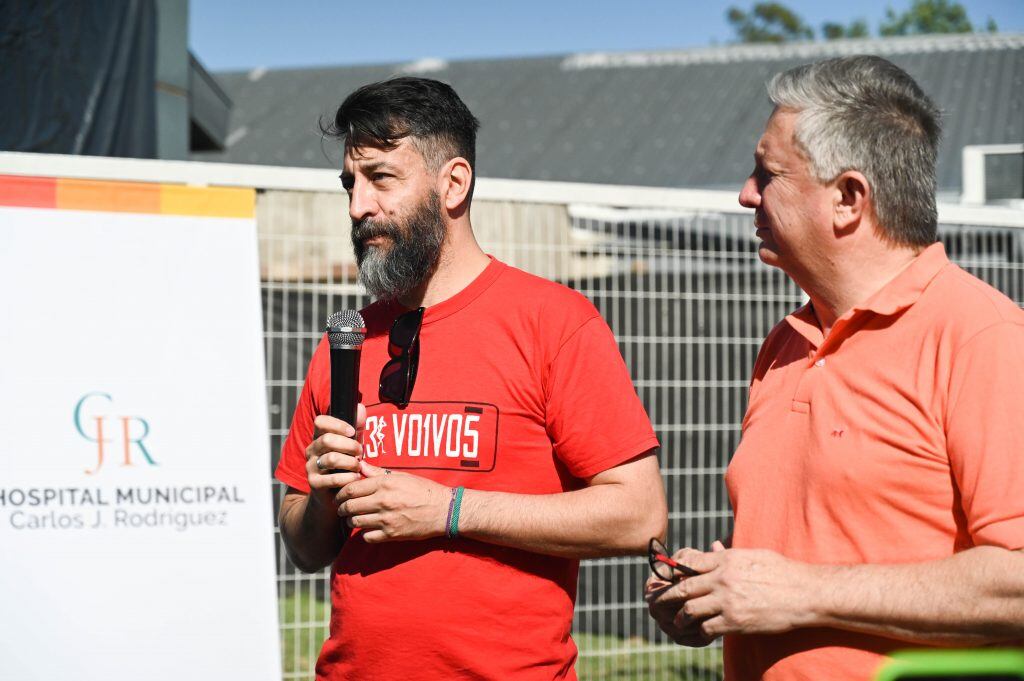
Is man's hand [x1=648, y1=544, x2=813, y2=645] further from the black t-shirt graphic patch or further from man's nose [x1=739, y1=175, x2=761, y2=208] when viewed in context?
man's nose [x1=739, y1=175, x2=761, y2=208]

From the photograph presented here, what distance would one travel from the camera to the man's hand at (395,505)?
→ 82.0 inches

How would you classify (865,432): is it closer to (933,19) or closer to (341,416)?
(341,416)

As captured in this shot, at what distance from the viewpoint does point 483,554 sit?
86.4 inches

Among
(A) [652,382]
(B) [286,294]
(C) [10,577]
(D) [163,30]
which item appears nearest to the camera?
(C) [10,577]

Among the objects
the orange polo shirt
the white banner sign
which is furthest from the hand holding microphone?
the white banner sign

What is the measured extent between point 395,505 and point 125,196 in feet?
6.02

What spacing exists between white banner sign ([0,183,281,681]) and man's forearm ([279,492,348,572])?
3.08ft

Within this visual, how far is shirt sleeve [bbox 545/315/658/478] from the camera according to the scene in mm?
2188

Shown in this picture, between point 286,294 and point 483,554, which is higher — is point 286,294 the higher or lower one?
the higher one

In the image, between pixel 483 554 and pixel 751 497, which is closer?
pixel 751 497

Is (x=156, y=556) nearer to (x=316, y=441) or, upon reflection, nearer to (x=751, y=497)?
(x=316, y=441)

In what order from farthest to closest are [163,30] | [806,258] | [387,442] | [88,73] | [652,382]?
1. [163,30]
2. [88,73]
3. [652,382]
4. [387,442]
5. [806,258]

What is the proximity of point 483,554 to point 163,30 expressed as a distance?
5173 mm

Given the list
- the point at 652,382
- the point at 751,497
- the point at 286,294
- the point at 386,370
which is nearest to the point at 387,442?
the point at 386,370
